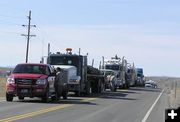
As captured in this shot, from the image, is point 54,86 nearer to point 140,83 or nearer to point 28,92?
point 28,92

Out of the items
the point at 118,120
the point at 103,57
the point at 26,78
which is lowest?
the point at 118,120

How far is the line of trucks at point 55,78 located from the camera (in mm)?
25000

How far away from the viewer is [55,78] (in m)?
26.7

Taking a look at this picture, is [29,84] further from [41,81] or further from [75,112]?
[75,112]

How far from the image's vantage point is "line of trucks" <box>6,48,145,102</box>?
Answer: 25000 millimetres

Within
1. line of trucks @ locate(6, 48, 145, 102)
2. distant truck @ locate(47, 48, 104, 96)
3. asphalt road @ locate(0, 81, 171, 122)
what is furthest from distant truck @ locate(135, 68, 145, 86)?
asphalt road @ locate(0, 81, 171, 122)

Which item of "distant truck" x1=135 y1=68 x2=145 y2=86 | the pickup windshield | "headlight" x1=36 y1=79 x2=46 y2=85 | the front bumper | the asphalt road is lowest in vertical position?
the asphalt road

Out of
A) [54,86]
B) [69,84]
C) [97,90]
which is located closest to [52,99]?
[54,86]

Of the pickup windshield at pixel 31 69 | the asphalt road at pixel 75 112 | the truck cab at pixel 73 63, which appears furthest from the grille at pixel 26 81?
the truck cab at pixel 73 63

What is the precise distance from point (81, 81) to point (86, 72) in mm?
1955

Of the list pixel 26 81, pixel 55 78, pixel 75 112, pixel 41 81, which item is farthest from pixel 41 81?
Answer: pixel 75 112

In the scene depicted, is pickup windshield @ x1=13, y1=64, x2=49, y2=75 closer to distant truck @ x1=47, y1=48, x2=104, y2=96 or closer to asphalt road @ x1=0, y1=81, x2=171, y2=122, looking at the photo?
asphalt road @ x1=0, y1=81, x2=171, y2=122

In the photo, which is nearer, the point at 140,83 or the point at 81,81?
the point at 81,81

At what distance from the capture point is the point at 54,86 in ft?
86.9
